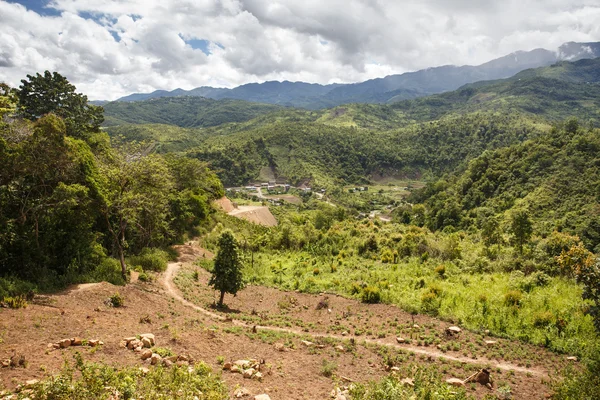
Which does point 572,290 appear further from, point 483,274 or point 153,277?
point 153,277

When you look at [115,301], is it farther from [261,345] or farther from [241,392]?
[241,392]

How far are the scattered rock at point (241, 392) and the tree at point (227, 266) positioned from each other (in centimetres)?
1055

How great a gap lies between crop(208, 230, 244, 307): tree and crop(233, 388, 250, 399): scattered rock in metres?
10.5

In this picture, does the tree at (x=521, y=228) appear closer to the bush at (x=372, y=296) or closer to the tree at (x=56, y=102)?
the bush at (x=372, y=296)

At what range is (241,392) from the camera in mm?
8828

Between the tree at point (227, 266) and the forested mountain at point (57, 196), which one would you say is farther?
the tree at point (227, 266)

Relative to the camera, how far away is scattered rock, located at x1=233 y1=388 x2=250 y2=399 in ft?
28.4

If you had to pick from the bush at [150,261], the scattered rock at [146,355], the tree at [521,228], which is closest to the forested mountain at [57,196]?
the bush at [150,261]

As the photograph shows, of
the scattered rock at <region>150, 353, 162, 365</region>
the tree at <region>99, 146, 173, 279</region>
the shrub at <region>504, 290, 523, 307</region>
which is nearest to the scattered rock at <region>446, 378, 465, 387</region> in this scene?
the shrub at <region>504, 290, 523, 307</region>

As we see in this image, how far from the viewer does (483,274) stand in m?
24.4

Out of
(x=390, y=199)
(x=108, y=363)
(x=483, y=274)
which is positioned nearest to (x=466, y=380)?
(x=108, y=363)

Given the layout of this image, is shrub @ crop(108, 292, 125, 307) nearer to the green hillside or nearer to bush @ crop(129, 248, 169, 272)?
bush @ crop(129, 248, 169, 272)

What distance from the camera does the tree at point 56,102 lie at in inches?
1319

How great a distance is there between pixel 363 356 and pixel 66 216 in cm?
1555
